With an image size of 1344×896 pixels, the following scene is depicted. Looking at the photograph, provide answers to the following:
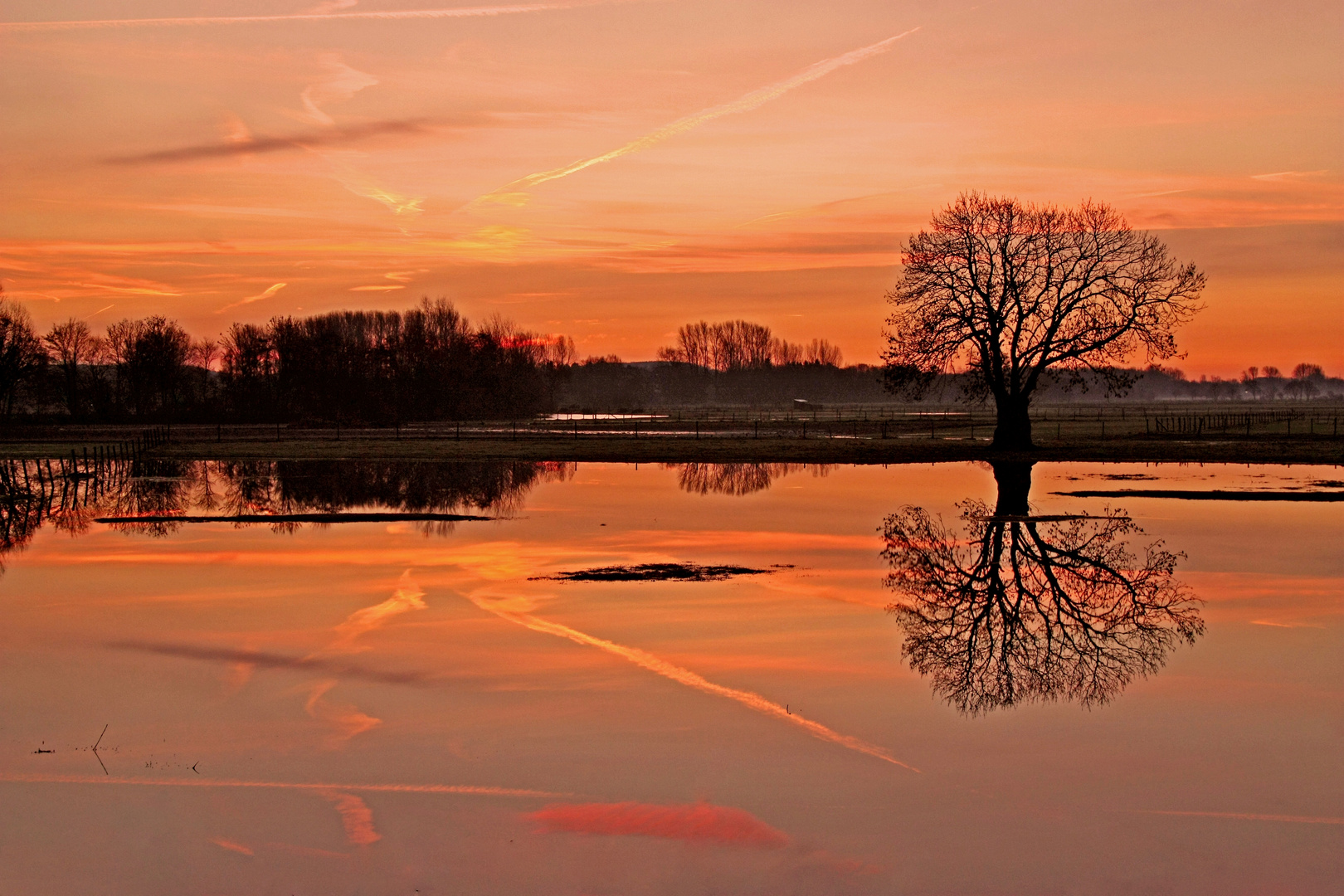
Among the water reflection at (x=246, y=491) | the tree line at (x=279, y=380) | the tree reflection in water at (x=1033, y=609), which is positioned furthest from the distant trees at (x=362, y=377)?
the tree reflection in water at (x=1033, y=609)

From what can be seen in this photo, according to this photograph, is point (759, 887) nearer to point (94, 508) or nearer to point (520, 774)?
point (520, 774)

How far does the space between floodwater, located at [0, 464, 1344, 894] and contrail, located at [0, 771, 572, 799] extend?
0.12ft

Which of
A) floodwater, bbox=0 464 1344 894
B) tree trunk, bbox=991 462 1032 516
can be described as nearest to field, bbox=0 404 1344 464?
tree trunk, bbox=991 462 1032 516

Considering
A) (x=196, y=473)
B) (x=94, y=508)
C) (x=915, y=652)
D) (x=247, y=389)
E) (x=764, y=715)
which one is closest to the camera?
(x=764, y=715)

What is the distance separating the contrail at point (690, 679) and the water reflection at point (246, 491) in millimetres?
11910

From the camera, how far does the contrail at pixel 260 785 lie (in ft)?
35.4

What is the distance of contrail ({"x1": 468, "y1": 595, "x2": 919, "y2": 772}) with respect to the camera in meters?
12.1

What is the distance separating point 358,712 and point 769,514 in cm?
2120

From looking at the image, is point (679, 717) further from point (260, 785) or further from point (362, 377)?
point (362, 377)

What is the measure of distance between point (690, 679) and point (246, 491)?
31.9 m

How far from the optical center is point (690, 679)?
14625mm

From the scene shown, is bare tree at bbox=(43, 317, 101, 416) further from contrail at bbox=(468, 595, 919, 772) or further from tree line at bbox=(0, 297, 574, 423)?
contrail at bbox=(468, 595, 919, 772)

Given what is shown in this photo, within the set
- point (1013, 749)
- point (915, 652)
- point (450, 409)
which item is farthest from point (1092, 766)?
point (450, 409)

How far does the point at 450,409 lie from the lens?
135 m
